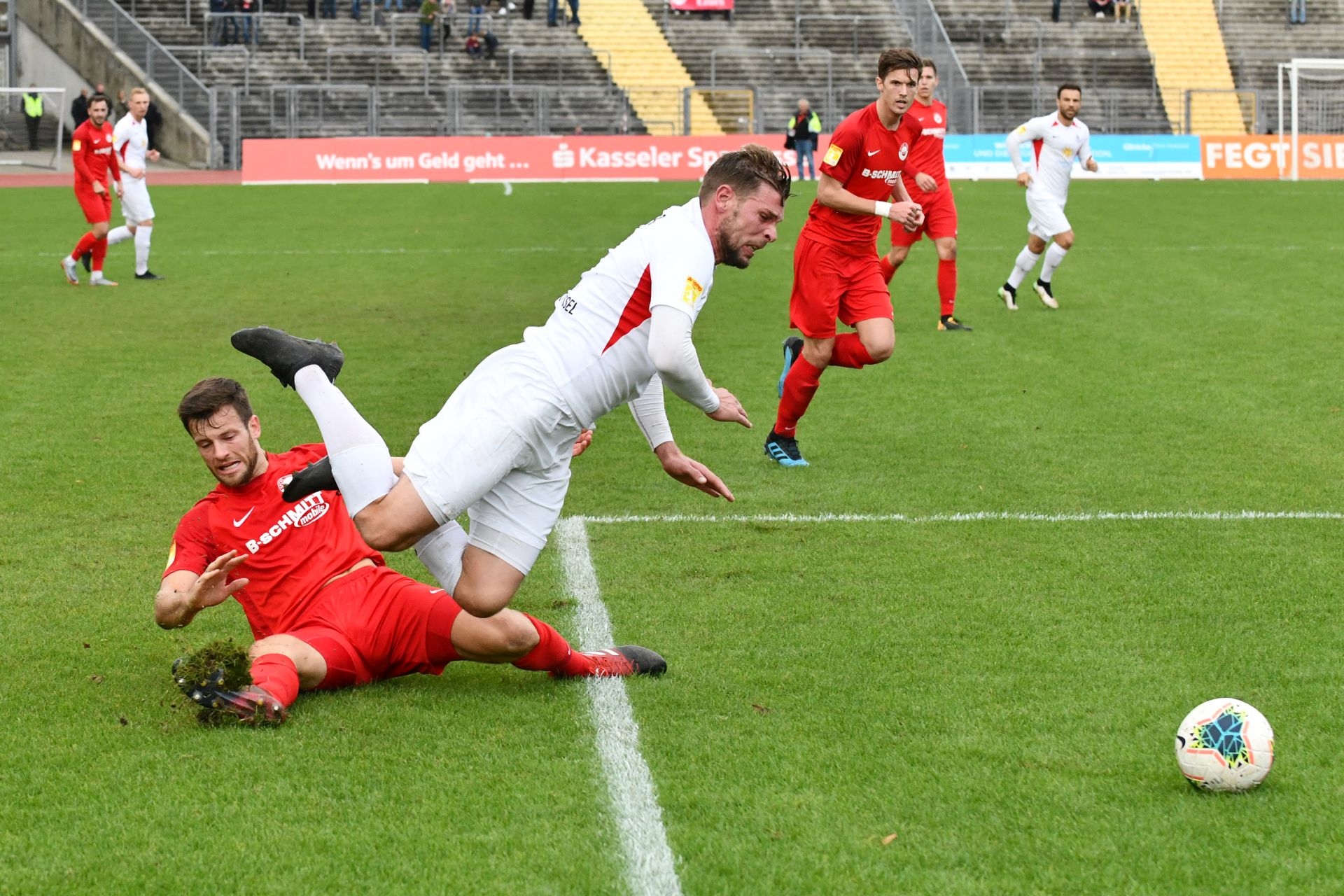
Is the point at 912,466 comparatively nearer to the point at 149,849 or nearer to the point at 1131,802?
the point at 1131,802

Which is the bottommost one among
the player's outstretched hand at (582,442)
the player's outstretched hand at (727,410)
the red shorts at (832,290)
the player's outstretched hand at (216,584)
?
the player's outstretched hand at (216,584)

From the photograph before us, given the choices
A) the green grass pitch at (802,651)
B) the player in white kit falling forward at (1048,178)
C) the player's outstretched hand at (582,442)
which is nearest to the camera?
the green grass pitch at (802,651)

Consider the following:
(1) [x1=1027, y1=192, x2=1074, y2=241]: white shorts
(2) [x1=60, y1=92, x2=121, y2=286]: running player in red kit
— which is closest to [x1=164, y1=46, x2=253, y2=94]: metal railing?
(2) [x1=60, y1=92, x2=121, y2=286]: running player in red kit

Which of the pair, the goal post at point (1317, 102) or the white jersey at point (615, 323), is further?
the goal post at point (1317, 102)

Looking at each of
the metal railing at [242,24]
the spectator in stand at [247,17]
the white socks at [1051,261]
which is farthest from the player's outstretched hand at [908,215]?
the spectator in stand at [247,17]

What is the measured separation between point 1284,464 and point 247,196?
25688 millimetres

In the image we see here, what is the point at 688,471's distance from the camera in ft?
17.1

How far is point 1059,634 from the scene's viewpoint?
5855mm

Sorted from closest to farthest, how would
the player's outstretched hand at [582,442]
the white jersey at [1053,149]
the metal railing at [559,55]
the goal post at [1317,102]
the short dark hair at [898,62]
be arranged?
the player's outstretched hand at [582,442] → the short dark hair at [898,62] → the white jersey at [1053,149] → the goal post at [1317,102] → the metal railing at [559,55]

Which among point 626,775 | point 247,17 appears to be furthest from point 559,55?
point 626,775

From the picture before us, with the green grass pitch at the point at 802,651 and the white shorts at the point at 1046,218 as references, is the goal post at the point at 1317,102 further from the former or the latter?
the green grass pitch at the point at 802,651

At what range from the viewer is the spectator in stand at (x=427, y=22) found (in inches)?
1709

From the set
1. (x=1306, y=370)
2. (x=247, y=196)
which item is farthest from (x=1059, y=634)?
(x=247, y=196)

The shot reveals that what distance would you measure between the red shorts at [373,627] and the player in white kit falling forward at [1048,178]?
37.1ft
